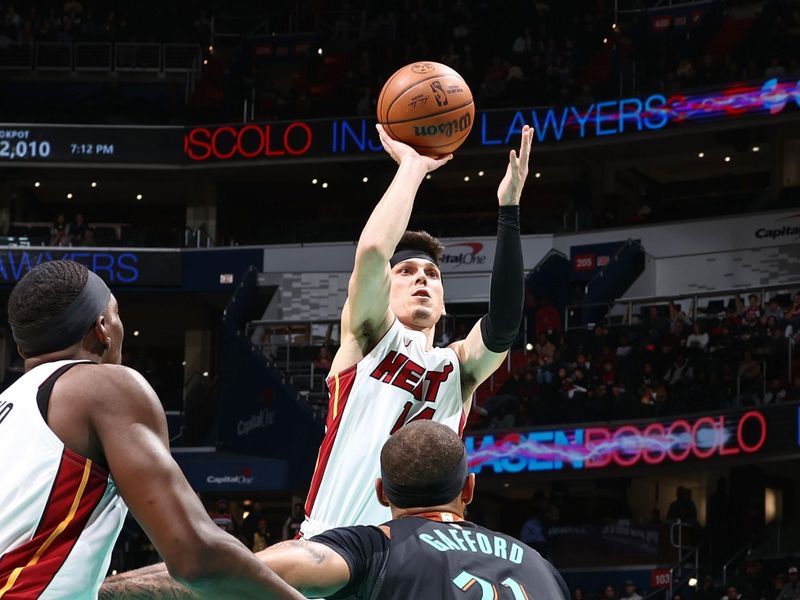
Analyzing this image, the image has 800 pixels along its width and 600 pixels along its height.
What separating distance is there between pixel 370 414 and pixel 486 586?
7.11ft

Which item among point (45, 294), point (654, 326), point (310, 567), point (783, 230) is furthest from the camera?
point (783, 230)

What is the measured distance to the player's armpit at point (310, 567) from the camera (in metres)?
3.57

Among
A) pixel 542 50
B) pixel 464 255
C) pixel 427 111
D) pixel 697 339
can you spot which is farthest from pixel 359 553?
pixel 542 50

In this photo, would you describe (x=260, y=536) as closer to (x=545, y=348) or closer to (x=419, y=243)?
(x=545, y=348)

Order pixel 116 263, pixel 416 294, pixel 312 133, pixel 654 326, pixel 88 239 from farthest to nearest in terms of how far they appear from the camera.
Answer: pixel 312 133 < pixel 88 239 < pixel 116 263 < pixel 654 326 < pixel 416 294

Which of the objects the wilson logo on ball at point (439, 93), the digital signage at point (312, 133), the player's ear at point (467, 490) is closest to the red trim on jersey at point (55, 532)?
the player's ear at point (467, 490)

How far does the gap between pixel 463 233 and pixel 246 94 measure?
7019 millimetres

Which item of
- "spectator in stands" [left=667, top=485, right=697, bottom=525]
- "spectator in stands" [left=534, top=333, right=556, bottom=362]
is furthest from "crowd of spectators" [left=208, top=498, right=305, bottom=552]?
"spectator in stands" [left=667, top=485, right=697, bottom=525]

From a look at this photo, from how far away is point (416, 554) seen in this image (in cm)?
371

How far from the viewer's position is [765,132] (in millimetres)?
32156

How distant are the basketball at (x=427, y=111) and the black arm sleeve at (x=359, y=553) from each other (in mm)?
3192

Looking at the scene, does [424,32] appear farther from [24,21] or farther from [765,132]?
[24,21]

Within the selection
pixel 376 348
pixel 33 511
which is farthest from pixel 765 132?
pixel 33 511

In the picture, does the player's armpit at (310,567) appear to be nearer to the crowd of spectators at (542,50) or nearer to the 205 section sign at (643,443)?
the 205 section sign at (643,443)
